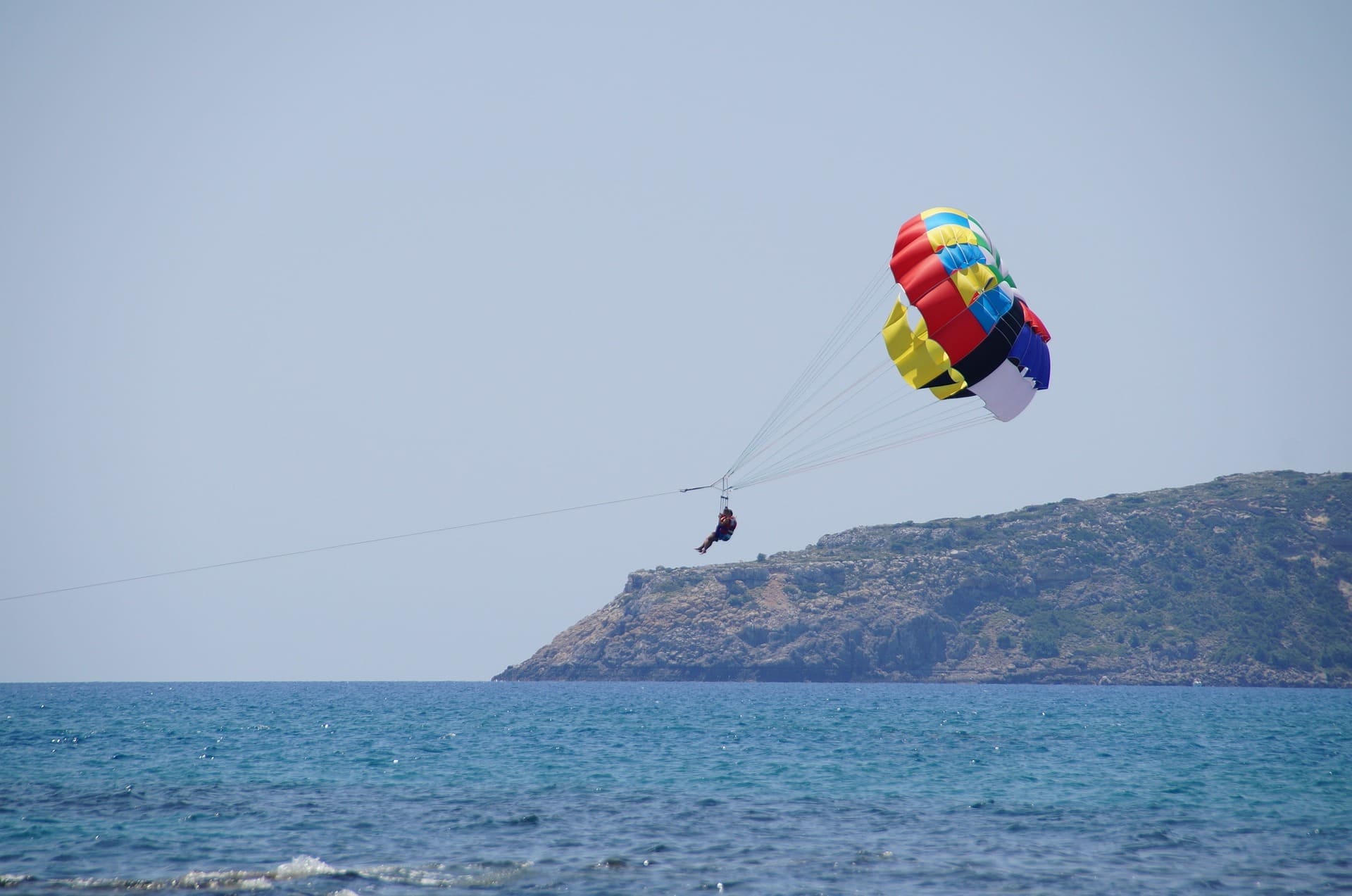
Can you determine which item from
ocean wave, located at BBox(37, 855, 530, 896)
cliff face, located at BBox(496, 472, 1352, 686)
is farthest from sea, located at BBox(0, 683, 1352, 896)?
cliff face, located at BBox(496, 472, 1352, 686)

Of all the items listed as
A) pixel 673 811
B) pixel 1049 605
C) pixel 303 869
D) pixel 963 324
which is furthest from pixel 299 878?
pixel 1049 605

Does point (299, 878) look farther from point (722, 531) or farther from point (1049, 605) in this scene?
point (1049, 605)

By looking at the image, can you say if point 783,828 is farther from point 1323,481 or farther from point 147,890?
point 1323,481

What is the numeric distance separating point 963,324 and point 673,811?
42.3 feet

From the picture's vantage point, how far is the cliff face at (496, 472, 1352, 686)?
483ft

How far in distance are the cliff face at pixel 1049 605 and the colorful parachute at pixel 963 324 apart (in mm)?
131296

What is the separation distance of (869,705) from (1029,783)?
51792 millimetres

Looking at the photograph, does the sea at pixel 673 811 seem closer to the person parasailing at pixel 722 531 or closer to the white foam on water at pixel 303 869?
the white foam on water at pixel 303 869

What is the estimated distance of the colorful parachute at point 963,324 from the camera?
2491 centimetres

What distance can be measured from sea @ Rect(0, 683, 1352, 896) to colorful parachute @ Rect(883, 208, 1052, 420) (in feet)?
32.6

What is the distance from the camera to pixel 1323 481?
166 m

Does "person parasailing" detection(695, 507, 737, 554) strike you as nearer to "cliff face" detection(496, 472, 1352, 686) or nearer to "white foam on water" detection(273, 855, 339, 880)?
"white foam on water" detection(273, 855, 339, 880)

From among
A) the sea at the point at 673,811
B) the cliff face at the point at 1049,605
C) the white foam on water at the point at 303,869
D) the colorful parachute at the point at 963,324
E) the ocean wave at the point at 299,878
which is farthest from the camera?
the cliff face at the point at 1049,605

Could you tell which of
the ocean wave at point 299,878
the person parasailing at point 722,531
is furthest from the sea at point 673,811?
the person parasailing at point 722,531
